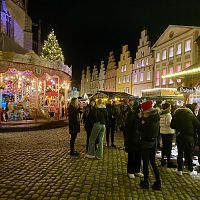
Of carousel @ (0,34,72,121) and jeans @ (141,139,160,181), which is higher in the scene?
carousel @ (0,34,72,121)

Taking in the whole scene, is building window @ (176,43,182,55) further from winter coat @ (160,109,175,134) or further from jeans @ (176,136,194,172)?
jeans @ (176,136,194,172)

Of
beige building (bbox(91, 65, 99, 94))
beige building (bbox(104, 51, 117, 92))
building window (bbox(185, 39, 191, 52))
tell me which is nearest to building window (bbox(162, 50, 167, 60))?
building window (bbox(185, 39, 191, 52))

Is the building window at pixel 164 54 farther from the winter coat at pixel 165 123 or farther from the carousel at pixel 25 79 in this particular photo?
the winter coat at pixel 165 123

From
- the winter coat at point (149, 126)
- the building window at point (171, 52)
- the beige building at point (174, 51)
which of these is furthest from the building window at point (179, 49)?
the winter coat at point (149, 126)

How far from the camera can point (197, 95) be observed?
19047 mm

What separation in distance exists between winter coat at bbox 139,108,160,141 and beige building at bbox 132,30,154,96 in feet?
107

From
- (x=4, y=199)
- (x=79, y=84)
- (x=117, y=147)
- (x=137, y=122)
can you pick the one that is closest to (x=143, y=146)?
(x=137, y=122)

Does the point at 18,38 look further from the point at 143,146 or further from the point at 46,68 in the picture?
the point at 143,146

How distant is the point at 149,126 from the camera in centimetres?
527

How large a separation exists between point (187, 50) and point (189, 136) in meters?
26.3

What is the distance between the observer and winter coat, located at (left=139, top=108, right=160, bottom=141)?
5246 mm

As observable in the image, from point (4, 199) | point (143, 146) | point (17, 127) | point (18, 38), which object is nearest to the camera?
point (4, 199)

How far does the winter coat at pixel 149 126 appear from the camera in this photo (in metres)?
5.25

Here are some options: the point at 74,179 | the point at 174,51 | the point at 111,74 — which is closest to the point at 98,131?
the point at 74,179
